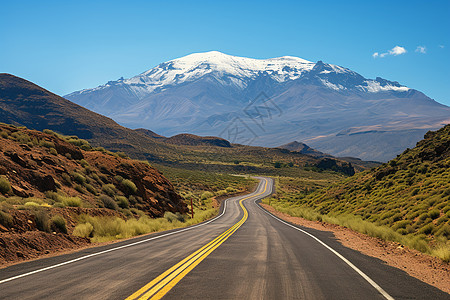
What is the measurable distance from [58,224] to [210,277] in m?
9.42

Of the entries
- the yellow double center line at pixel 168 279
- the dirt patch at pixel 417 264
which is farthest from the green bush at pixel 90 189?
the dirt patch at pixel 417 264

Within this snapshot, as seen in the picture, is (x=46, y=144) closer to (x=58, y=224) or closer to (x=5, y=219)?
(x=58, y=224)

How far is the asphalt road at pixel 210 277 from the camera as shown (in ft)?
21.9

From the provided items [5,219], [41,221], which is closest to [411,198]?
[41,221]

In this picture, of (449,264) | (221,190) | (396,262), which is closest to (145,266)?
(396,262)

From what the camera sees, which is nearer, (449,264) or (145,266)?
(145,266)

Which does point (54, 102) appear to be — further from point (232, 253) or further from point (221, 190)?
point (232, 253)

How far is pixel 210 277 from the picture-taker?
7844 millimetres

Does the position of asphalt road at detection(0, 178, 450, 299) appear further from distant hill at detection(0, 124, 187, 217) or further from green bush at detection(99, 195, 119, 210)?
green bush at detection(99, 195, 119, 210)

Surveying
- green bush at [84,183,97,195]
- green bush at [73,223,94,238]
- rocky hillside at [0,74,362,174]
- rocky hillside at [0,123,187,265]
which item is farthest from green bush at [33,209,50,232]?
rocky hillside at [0,74,362,174]

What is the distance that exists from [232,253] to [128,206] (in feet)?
53.5

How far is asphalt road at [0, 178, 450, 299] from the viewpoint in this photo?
6672mm

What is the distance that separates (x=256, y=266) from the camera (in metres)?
9.19

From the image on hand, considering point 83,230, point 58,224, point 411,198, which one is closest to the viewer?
point 58,224
